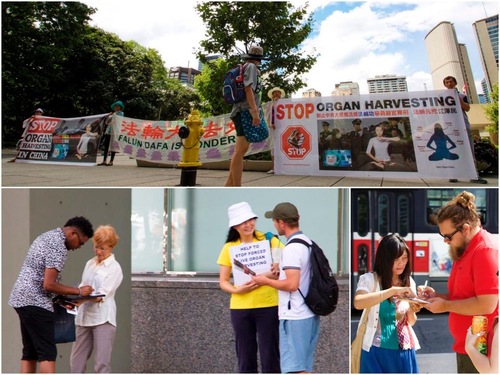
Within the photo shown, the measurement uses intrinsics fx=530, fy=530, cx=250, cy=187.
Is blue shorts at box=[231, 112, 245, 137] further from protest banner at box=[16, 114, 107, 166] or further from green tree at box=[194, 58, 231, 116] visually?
green tree at box=[194, 58, 231, 116]

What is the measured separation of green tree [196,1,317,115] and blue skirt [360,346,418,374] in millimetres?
11723

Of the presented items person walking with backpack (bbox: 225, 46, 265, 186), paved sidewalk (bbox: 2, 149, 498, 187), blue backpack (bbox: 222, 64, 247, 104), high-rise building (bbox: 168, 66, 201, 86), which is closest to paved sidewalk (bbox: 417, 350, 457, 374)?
paved sidewalk (bbox: 2, 149, 498, 187)

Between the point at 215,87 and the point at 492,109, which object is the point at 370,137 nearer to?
the point at 215,87

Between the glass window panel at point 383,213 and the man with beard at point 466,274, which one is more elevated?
the glass window panel at point 383,213

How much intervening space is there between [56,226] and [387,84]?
24.1 ft

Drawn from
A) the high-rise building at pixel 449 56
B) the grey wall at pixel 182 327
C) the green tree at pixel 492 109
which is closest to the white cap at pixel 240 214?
the grey wall at pixel 182 327

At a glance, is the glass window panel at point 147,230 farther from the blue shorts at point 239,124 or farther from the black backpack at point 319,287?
the black backpack at point 319,287

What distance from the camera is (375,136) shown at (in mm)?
8141

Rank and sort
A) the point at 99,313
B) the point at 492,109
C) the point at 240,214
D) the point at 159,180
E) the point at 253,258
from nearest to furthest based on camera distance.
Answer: the point at 253,258
the point at 240,214
the point at 99,313
the point at 159,180
the point at 492,109

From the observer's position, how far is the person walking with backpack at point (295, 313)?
3938mm

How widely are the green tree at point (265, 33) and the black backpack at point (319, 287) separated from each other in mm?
11364

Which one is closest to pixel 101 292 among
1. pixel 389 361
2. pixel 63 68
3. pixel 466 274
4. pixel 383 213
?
pixel 389 361

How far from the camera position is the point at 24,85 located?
21844 millimetres

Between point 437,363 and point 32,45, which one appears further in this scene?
point 32,45
